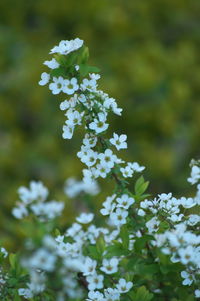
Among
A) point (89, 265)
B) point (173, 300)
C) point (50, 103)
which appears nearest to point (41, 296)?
point (89, 265)

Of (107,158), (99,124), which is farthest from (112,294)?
(99,124)

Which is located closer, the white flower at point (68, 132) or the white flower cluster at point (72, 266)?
the white flower cluster at point (72, 266)

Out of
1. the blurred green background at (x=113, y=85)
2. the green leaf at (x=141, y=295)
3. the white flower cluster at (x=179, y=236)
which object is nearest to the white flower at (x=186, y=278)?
the white flower cluster at (x=179, y=236)

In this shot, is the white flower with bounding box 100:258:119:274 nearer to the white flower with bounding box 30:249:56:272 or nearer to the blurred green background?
the white flower with bounding box 30:249:56:272

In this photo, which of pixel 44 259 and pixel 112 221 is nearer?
pixel 44 259

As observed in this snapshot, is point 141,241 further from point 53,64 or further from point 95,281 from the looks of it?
point 53,64

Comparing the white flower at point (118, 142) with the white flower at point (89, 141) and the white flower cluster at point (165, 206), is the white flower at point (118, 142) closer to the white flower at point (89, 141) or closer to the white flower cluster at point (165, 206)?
the white flower at point (89, 141)
